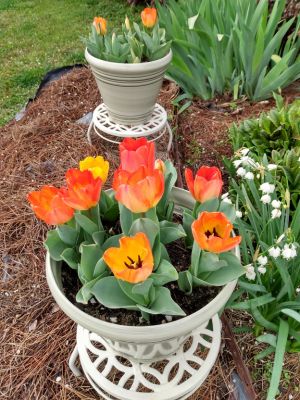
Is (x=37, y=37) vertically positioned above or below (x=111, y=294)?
below

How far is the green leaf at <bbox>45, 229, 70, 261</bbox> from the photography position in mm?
1004

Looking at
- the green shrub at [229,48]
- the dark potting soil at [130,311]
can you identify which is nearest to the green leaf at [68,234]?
the dark potting soil at [130,311]

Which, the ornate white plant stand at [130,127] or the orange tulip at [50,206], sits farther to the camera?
the ornate white plant stand at [130,127]

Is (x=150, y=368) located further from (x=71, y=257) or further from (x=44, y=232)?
(x=44, y=232)

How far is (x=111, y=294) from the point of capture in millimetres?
915

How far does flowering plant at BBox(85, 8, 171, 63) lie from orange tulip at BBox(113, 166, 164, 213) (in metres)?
1.16

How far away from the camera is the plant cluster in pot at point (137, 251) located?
85cm

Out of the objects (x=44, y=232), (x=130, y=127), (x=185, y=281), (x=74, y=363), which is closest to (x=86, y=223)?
(x=185, y=281)

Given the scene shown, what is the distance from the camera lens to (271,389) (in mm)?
1121

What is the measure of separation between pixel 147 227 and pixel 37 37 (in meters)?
4.19

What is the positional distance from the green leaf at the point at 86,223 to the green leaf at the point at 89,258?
53mm

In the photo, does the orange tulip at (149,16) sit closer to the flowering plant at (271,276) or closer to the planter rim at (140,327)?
the flowering plant at (271,276)

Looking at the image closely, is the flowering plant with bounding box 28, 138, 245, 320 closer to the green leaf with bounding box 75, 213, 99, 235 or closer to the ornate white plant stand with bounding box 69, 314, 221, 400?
the green leaf with bounding box 75, 213, 99, 235

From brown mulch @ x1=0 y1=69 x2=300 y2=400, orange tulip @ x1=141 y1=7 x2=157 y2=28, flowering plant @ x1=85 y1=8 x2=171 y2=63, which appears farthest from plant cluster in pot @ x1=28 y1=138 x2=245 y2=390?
orange tulip @ x1=141 y1=7 x2=157 y2=28
